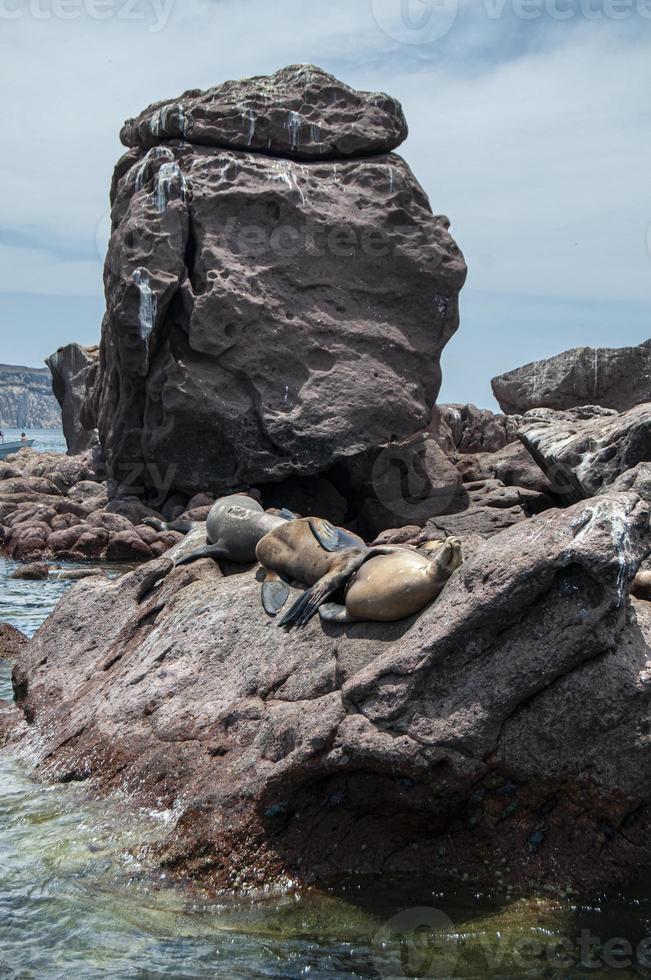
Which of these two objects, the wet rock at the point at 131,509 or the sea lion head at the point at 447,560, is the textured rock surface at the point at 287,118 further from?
the sea lion head at the point at 447,560

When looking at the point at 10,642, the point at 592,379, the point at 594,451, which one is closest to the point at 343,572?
the point at 10,642

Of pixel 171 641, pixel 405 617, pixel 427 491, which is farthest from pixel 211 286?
pixel 405 617

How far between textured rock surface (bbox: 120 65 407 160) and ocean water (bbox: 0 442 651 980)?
574 inches

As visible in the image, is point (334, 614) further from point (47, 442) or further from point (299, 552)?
point (47, 442)

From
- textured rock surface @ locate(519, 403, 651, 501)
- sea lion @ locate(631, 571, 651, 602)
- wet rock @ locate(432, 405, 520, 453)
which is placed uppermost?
wet rock @ locate(432, 405, 520, 453)

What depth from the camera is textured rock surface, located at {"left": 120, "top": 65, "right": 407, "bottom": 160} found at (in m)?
17.2

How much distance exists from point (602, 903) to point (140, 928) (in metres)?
1.89

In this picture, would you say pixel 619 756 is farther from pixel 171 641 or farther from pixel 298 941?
pixel 171 641

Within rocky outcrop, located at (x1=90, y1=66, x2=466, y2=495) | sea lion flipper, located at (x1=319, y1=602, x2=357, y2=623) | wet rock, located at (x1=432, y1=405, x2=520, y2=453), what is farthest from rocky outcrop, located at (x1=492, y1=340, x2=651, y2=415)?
sea lion flipper, located at (x1=319, y1=602, x2=357, y2=623)

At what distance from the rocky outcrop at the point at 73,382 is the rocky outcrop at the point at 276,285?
46.5ft

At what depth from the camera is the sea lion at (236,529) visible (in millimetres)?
6895

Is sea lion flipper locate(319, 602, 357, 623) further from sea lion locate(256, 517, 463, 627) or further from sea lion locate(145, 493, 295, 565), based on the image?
sea lion locate(145, 493, 295, 565)

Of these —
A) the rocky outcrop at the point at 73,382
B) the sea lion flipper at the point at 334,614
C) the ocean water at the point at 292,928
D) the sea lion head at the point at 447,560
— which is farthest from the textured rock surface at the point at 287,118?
the ocean water at the point at 292,928

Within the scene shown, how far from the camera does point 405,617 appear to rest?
200 inches
